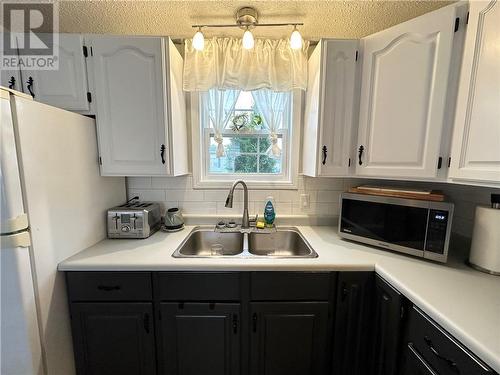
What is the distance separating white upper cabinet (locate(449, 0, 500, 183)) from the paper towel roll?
0.71 ft

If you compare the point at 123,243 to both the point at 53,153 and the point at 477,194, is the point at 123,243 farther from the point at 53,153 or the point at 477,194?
the point at 477,194

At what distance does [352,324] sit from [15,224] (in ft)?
5.34

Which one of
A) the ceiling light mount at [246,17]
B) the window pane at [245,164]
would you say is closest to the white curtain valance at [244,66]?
the ceiling light mount at [246,17]

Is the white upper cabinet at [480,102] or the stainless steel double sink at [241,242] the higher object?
the white upper cabinet at [480,102]

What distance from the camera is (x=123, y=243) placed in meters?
1.39

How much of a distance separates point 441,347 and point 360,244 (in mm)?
639

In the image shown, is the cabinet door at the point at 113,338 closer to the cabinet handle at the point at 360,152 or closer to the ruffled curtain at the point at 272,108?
the ruffled curtain at the point at 272,108

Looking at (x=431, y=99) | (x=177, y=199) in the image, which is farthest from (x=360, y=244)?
(x=177, y=199)

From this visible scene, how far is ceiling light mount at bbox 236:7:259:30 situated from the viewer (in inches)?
50.2

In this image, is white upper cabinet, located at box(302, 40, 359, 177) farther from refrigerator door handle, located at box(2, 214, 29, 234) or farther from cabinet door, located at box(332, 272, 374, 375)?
refrigerator door handle, located at box(2, 214, 29, 234)

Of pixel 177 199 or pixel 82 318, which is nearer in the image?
pixel 82 318

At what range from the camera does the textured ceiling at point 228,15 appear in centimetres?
124

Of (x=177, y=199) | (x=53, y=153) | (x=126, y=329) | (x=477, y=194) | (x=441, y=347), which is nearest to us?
(x=441, y=347)

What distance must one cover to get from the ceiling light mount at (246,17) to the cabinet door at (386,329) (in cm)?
159
